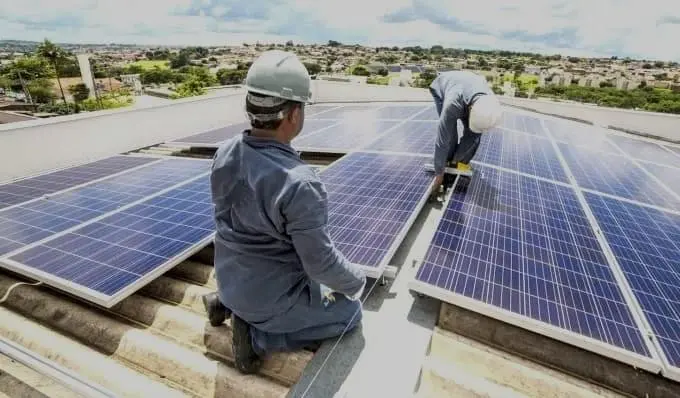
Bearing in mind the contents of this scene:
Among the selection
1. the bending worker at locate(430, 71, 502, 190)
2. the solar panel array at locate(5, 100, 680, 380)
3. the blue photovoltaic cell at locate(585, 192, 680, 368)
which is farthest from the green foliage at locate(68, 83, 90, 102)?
the blue photovoltaic cell at locate(585, 192, 680, 368)

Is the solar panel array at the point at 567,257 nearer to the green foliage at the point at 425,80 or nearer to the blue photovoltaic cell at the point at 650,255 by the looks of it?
the blue photovoltaic cell at the point at 650,255

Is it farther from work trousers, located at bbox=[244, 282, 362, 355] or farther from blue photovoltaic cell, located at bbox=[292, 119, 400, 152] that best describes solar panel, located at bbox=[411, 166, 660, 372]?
blue photovoltaic cell, located at bbox=[292, 119, 400, 152]

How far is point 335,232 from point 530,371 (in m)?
2.56

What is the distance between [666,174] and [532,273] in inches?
353

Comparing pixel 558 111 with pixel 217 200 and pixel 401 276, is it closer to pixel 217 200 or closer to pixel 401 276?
pixel 401 276

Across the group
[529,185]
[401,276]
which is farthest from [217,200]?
[529,185]

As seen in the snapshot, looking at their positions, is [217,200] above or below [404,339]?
above

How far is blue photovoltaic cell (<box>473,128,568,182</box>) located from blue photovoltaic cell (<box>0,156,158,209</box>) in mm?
8774

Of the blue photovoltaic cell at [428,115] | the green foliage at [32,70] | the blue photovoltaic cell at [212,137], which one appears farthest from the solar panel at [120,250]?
the green foliage at [32,70]

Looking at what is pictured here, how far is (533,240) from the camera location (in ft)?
15.5

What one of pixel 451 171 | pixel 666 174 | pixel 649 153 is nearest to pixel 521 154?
pixel 451 171

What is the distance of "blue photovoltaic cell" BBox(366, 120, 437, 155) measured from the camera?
843 centimetres

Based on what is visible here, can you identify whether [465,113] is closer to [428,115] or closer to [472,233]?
[472,233]

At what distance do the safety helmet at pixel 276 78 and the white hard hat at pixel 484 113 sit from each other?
4.13m
